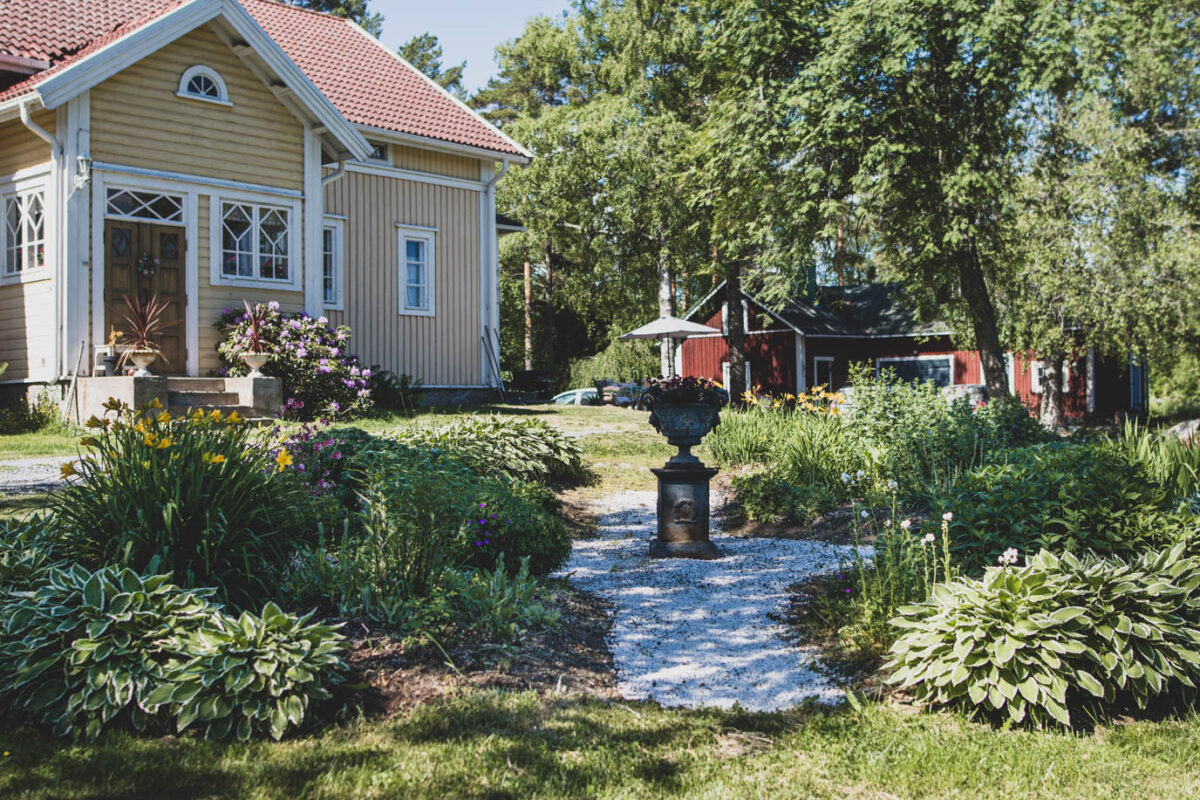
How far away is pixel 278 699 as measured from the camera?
341 centimetres

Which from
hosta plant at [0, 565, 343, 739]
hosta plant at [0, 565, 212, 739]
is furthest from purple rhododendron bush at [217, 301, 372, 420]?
hosta plant at [0, 565, 343, 739]

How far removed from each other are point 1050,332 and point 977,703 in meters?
21.0

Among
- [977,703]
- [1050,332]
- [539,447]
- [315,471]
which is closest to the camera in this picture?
[977,703]

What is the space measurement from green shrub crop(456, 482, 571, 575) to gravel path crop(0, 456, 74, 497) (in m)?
3.55

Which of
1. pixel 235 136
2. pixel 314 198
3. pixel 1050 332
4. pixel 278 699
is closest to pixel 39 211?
pixel 235 136

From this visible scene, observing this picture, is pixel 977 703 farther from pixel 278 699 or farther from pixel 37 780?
pixel 37 780

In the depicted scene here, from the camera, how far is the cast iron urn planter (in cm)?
720

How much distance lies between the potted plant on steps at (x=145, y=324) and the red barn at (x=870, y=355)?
18780 mm

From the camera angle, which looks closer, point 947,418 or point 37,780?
point 37,780

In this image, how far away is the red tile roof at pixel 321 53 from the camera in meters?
13.5

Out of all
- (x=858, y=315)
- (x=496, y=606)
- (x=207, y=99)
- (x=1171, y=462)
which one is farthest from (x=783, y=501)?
(x=858, y=315)

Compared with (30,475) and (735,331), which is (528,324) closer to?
(735,331)

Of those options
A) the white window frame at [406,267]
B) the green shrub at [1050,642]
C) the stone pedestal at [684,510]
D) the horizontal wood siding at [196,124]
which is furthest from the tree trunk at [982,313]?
the green shrub at [1050,642]

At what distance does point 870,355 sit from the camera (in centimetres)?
3088
